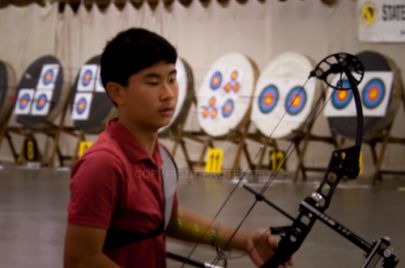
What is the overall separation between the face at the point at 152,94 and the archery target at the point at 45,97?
652 cm

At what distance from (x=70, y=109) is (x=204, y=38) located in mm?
1355

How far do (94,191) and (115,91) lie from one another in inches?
6.4

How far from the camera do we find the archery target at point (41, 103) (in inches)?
301

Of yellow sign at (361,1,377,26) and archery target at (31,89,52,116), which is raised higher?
yellow sign at (361,1,377,26)

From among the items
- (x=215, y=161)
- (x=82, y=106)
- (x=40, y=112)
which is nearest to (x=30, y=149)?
(x=40, y=112)

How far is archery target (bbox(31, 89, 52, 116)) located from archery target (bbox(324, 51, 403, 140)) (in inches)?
109

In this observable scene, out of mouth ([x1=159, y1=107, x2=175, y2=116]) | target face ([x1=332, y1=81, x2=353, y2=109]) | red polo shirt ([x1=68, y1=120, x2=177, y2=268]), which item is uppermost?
mouth ([x1=159, y1=107, x2=175, y2=116])

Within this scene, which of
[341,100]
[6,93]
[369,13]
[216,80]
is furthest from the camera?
[6,93]

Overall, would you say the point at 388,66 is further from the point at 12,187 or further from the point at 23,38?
the point at 23,38

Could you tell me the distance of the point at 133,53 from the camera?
1.17 metres

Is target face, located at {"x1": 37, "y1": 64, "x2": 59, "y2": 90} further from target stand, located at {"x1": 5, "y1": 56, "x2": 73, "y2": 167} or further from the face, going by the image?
the face

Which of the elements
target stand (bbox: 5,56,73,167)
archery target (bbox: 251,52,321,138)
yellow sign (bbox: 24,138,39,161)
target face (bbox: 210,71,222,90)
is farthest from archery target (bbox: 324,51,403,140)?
yellow sign (bbox: 24,138,39,161)

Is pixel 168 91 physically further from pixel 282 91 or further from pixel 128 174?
pixel 282 91

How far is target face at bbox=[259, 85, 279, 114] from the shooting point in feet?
20.9
